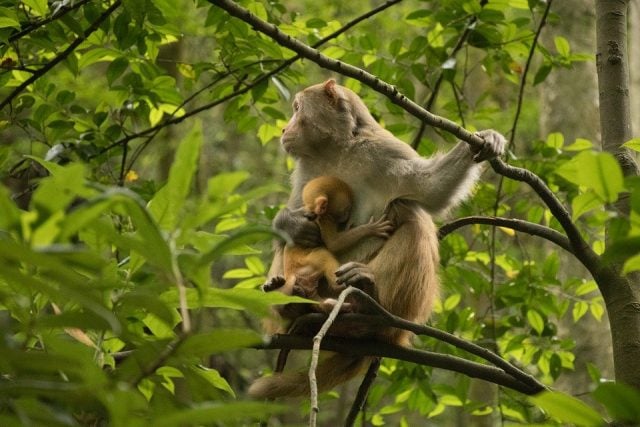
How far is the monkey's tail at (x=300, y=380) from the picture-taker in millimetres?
4496

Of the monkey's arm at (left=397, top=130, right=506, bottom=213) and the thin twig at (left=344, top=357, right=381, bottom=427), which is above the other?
the monkey's arm at (left=397, top=130, right=506, bottom=213)

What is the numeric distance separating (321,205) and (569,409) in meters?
3.75

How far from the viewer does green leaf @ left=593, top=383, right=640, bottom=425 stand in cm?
132

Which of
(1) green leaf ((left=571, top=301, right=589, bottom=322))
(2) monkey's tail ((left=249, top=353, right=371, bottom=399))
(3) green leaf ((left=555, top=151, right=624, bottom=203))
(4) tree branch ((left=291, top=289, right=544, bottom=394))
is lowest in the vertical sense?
(2) monkey's tail ((left=249, top=353, right=371, bottom=399))

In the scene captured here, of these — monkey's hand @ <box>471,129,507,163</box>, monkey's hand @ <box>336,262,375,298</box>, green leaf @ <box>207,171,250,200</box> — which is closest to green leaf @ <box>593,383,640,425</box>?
green leaf @ <box>207,171,250,200</box>

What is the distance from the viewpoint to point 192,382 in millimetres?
1730

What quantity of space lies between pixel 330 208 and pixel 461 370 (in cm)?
184

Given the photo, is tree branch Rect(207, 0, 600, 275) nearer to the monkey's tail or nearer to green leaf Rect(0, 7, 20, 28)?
green leaf Rect(0, 7, 20, 28)

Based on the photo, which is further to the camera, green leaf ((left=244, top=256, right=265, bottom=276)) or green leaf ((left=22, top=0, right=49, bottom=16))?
green leaf ((left=244, top=256, right=265, bottom=276))

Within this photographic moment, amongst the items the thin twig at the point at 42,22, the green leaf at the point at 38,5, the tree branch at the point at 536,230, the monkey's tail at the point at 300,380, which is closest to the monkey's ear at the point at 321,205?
the monkey's tail at the point at 300,380

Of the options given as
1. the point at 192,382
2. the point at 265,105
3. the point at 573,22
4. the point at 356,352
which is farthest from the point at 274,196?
the point at 192,382

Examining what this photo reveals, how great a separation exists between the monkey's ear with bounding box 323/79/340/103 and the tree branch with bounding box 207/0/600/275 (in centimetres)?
212

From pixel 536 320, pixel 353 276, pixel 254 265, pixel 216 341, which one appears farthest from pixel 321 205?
pixel 216 341

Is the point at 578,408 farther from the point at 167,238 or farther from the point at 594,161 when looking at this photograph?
the point at 167,238
